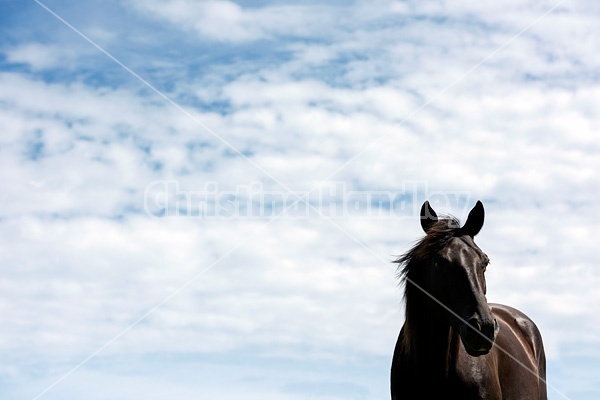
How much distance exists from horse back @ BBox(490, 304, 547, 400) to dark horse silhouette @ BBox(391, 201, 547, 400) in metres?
0.45

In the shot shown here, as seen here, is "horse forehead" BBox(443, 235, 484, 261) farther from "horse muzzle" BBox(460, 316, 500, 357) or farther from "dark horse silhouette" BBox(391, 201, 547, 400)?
"horse muzzle" BBox(460, 316, 500, 357)

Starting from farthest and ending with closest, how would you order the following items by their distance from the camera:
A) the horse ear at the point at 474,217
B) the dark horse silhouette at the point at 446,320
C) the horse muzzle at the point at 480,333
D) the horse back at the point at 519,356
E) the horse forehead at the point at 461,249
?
the horse back at the point at 519,356, the horse ear at the point at 474,217, the horse forehead at the point at 461,249, the dark horse silhouette at the point at 446,320, the horse muzzle at the point at 480,333

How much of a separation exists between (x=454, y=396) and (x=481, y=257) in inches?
51.8

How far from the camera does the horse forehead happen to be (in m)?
7.65

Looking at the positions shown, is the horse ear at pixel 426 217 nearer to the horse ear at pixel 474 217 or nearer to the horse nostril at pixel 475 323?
the horse ear at pixel 474 217

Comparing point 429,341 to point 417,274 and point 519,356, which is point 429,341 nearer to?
point 417,274

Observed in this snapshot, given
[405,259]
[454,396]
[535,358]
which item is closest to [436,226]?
[405,259]

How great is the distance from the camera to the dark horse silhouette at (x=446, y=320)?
733 centimetres

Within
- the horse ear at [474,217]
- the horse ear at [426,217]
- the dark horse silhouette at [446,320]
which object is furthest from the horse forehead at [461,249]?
the horse ear at [426,217]

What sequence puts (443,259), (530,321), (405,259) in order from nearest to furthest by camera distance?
(443,259), (405,259), (530,321)

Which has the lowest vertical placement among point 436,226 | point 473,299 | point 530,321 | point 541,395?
point 541,395

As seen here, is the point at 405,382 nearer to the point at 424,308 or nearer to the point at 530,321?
the point at 424,308

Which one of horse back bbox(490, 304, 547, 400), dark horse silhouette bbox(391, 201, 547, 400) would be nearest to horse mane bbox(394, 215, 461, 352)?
dark horse silhouette bbox(391, 201, 547, 400)

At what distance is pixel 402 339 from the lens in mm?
8406
